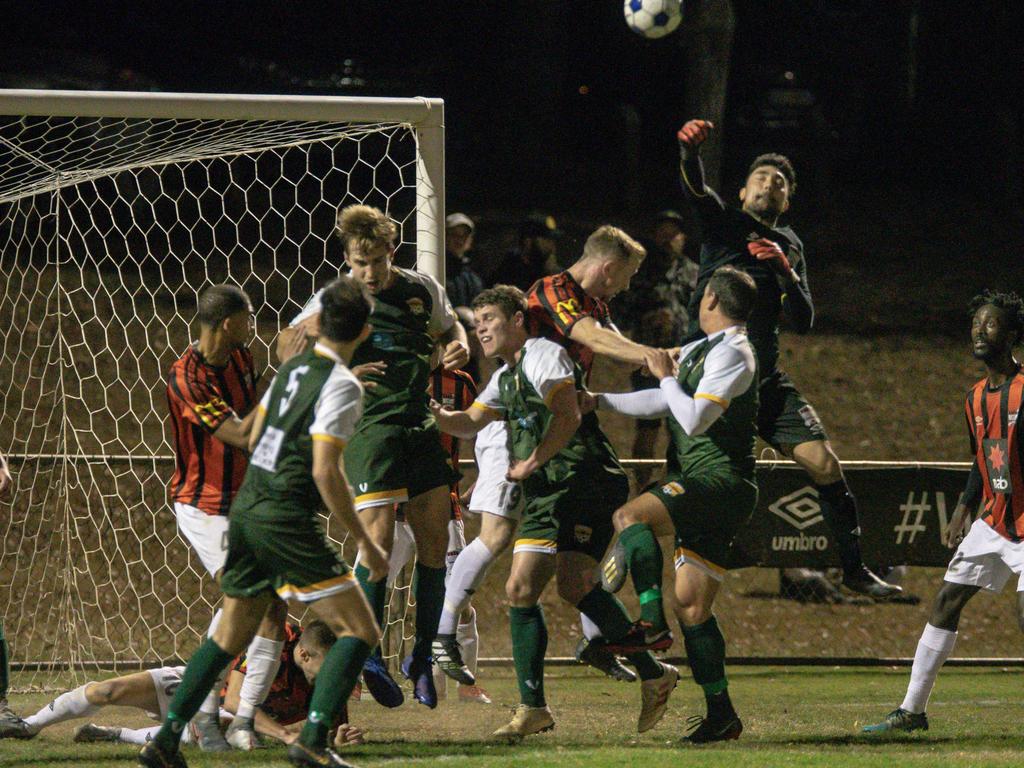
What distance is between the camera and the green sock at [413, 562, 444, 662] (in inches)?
285

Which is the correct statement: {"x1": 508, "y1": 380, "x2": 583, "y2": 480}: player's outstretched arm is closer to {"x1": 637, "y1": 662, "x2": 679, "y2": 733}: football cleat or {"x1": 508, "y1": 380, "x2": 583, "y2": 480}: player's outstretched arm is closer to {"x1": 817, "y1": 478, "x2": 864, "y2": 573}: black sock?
{"x1": 637, "y1": 662, "x2": 679, "y2": 733}: football cleat

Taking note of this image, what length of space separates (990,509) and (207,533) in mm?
3692

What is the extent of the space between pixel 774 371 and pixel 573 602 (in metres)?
1.73

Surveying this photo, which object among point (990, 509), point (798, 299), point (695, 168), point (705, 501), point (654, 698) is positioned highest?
point (695, 168)

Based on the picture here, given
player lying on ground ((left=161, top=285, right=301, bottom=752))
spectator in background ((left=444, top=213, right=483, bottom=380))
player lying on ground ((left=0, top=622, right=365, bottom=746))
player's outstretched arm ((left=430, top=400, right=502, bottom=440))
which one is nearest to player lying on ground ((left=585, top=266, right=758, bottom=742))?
player's outstretched arm ((left=430, top=400, right=502, bottom=440))

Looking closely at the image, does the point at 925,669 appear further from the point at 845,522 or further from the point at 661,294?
the point at 661,294

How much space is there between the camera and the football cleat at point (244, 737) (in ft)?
20.9

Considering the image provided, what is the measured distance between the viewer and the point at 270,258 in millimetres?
17781

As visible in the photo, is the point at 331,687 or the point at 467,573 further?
the point at 467,573

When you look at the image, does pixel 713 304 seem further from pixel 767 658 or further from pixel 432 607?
pixel 767 658

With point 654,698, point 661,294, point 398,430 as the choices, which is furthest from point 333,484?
point 661,294

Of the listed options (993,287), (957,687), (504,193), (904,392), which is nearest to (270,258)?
(504,193)

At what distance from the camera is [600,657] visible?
269 inches

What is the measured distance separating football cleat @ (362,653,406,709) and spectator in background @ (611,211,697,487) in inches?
212
